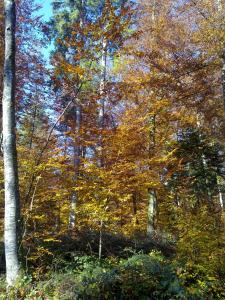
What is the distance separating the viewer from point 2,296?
4.59 metres

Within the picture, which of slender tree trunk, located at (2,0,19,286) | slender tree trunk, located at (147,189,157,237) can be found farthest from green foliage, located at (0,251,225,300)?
slender tree trunk, located at (147,189,157,237)

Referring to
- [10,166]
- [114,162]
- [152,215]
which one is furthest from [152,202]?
[10,166]

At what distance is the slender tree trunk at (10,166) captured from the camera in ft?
16.9

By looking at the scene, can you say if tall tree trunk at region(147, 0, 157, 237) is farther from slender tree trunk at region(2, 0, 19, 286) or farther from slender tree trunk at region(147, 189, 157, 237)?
slender tree trunk at region(2, 0, 19, 286)

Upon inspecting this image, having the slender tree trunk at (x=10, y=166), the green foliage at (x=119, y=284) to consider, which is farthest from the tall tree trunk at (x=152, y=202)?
the slender tree trunk at (x=10, y=166)

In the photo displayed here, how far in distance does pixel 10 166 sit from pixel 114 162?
4246mm

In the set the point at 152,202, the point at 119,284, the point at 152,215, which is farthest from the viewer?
the point at 152,202

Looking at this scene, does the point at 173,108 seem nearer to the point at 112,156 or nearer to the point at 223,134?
the point at 223,134

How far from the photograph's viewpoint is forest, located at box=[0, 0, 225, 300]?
18.0ft

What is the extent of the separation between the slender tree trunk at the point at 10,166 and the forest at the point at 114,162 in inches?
0.8

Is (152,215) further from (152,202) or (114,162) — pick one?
(114,162)

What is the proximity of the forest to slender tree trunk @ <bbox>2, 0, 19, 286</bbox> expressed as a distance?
0.02 metres

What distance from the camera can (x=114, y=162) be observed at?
30.4 feet

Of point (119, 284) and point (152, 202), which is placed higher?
point (152, 202)
